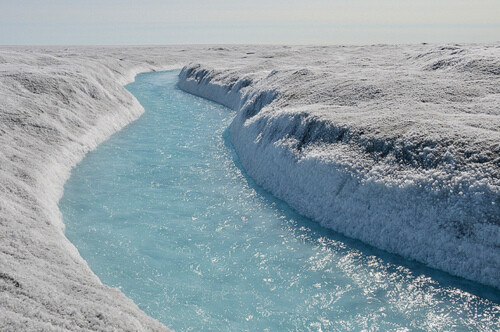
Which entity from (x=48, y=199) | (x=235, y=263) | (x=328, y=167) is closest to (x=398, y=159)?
(x=328, y=167)

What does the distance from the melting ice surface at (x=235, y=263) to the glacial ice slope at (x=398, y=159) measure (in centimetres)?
128

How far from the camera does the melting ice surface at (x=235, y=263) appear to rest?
1576 centimetres

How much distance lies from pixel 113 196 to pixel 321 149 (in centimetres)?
1384

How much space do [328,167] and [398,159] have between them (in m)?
4.25

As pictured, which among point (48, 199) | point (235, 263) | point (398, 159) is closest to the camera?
point (235, 263)

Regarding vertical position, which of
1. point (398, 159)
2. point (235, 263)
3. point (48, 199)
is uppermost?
point (398, 159)

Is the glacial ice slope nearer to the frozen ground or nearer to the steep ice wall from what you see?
the frozen ground

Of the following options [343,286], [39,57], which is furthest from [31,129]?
[39,57]

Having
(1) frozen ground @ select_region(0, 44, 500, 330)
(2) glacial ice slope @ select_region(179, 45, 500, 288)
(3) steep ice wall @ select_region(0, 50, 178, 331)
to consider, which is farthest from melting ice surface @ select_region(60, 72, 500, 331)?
(3) steep ice wall @ select_region(0, 50, 178, 331)

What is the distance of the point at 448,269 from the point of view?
18516mm

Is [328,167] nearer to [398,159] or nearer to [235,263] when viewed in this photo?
[398,159]

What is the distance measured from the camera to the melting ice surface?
15.8 metres

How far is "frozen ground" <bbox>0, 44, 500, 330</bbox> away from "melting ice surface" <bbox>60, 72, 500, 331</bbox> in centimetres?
147

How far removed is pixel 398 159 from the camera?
907 inches
